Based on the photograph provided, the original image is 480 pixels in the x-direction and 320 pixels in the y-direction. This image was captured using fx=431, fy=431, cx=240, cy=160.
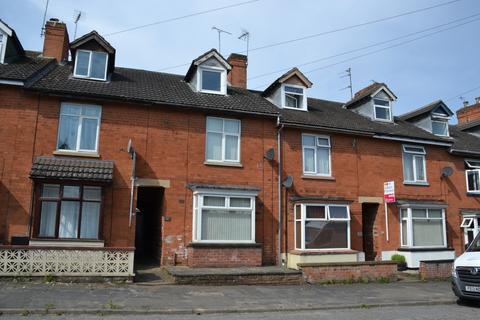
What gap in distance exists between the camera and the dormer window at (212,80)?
1861 cm

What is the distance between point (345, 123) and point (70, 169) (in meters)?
11.8

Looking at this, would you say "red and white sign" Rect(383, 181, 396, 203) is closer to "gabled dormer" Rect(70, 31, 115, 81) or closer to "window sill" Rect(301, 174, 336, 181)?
"window sill" Rect(301, 174, 336, 181)

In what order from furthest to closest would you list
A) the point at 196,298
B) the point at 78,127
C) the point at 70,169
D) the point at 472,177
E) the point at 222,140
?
the point at 472,177 → the point at 222,140 → the point at 78,127 → the point at 70,169 → the point at 196,298

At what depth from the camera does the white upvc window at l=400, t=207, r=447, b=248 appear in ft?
62.3

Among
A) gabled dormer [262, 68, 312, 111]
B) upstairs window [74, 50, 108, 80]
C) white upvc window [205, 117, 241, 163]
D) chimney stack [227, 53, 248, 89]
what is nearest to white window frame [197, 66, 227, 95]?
white upvc window [205, 117, 241, 163]

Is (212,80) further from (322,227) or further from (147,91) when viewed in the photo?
(322,227)

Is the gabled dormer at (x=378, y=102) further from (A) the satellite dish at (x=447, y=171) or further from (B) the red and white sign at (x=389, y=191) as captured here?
(B) the red and white sign at (x=389, y=191)

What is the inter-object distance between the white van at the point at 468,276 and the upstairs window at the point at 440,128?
12488 millimetres

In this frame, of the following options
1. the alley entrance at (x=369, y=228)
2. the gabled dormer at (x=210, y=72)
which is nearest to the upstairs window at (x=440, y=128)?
the alley entrance at (x=369, y=228)

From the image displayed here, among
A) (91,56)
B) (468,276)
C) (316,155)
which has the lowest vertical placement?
(468,276)

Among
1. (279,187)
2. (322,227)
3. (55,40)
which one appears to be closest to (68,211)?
(279,187)

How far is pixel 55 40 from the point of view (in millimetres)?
19312

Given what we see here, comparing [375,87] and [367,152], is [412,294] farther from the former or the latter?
[375,87]

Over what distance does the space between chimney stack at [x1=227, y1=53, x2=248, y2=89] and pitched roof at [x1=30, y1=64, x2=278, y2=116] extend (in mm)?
1849
